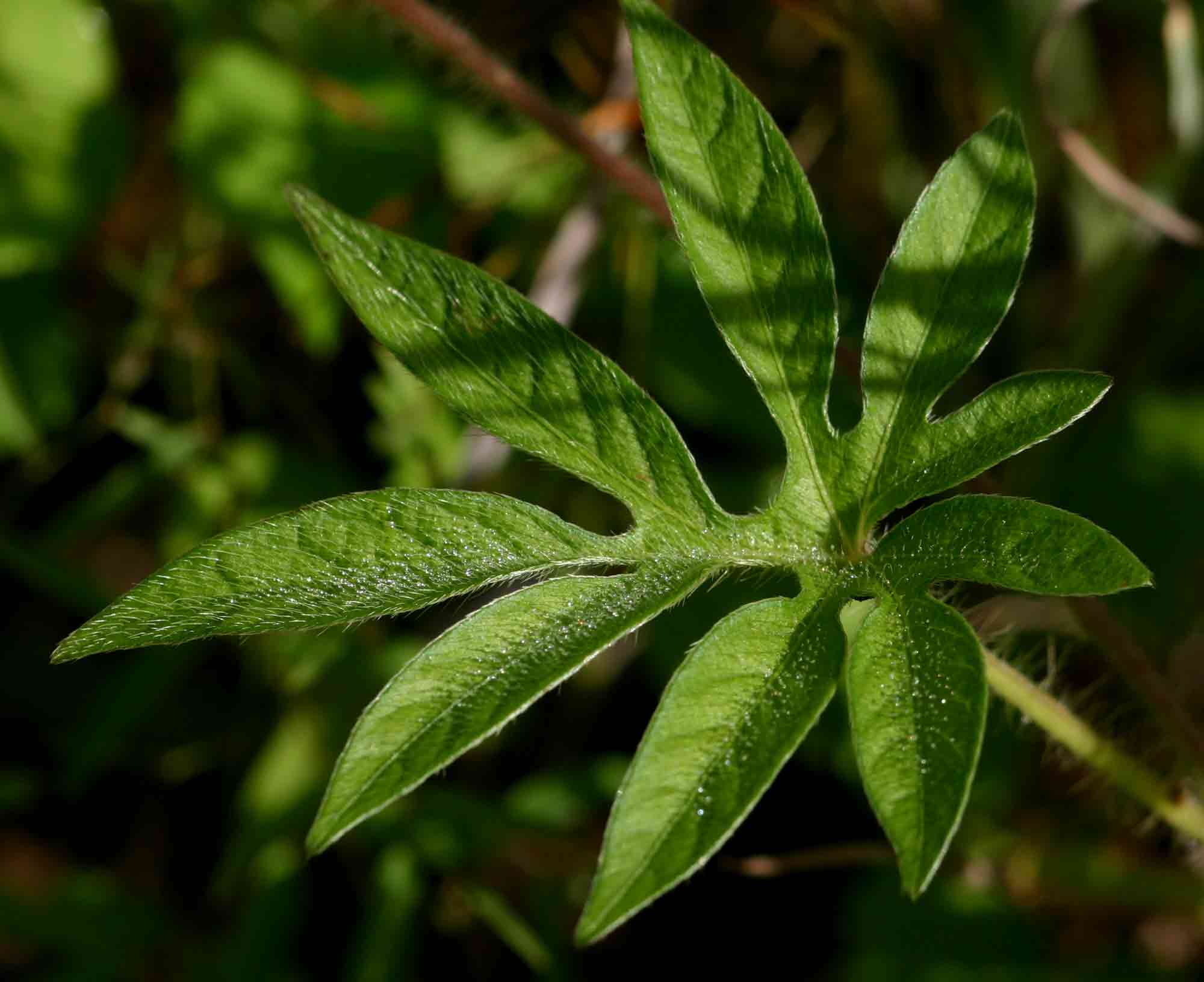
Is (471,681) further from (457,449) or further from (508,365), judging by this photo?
(457,449)

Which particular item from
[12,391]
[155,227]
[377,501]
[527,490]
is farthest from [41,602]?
[377,501]

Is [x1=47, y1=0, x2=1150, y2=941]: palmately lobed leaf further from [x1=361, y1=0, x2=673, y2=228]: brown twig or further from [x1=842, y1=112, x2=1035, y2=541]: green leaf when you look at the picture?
[x1=361, y1=0, x2=673, y2=228]: brown twig

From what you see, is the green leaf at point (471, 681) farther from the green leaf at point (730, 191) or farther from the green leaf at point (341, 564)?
the green leaf at point (730, 191)

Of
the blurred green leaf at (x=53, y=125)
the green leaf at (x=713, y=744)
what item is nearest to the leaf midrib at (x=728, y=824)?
the green leaf at (x=713, y=744)

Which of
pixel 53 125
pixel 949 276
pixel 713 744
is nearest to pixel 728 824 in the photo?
pixel 713 744

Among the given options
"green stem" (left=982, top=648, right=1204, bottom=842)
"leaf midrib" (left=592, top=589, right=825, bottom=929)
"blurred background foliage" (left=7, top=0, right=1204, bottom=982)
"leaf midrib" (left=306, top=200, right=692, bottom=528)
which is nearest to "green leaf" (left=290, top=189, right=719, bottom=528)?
"leaf midrib" (left=306, top=200, right=692, bottom=528)

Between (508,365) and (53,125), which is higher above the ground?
(508,365)

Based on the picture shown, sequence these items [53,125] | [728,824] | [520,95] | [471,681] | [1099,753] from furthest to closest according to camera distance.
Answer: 1. [53,125]
2. [520,95]
3. [1099,753]
4. [471,681]
5. [728,824]
